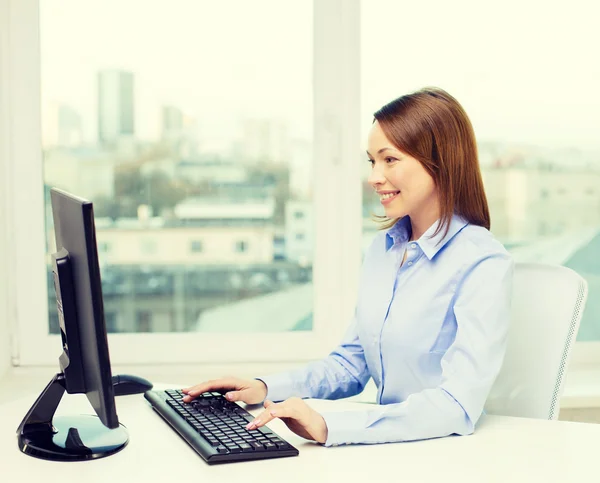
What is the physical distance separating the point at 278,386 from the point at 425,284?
15.1 inches

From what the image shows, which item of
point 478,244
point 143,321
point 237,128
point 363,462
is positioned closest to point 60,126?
point 237,128

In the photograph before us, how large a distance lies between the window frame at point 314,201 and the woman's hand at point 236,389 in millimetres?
1032

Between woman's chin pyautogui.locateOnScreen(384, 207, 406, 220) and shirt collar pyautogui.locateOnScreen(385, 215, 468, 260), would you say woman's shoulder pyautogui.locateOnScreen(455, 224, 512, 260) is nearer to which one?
shirt collar pyautogui.locateOnScreen(385, 215, 468, 260)

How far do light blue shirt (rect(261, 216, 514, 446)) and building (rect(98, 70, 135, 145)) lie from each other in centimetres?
112

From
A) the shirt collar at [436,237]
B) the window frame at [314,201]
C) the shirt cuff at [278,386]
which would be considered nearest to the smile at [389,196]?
the shirt collar at [436,237]

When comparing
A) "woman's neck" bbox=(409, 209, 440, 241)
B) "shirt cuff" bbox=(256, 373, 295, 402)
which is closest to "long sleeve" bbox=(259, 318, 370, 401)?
"shirt cuff" bbox=(256, 373, 295, 402)

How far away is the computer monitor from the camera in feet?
3.94

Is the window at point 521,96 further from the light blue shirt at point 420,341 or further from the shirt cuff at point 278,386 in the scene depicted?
the shirt cuff at point 278,386

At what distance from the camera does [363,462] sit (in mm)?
1299

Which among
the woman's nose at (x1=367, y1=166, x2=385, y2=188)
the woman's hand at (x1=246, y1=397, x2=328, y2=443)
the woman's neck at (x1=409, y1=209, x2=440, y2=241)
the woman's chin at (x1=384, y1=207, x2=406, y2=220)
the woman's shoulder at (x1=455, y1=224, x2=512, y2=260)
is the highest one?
the woman's nose at (x1=367, y1=166, x2=385, y2=188)

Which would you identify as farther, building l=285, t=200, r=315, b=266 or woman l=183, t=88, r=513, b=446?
building l=285, t=200, r=315, b=266

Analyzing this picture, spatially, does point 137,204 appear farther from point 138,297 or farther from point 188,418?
point 188,418

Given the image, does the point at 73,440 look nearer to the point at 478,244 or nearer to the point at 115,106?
the point at 478,244

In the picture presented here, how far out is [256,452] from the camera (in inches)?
50.7
